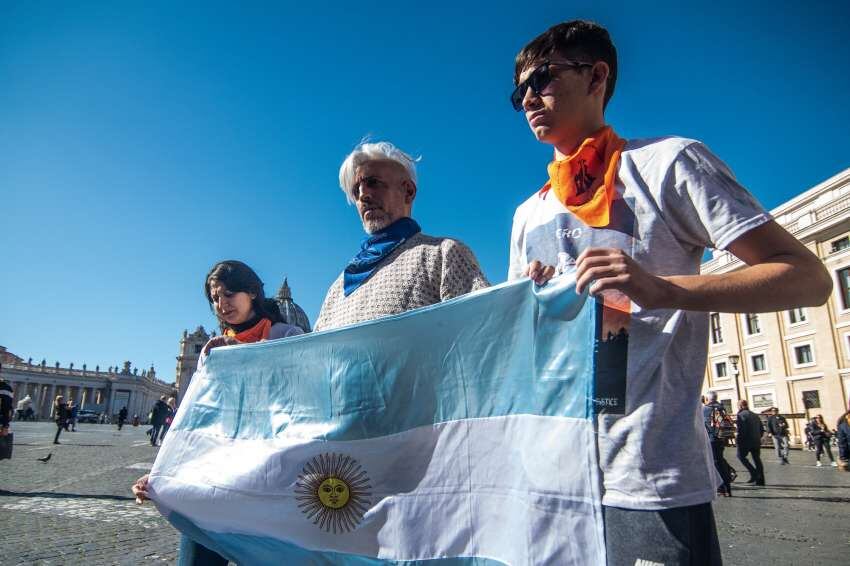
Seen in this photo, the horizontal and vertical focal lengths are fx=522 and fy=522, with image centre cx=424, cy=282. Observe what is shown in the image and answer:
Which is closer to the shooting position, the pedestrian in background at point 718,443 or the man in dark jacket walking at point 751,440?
the pedestrian in background at point 718,443

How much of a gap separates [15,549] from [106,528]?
103 centimetres

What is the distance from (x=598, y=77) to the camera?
5.50 feet

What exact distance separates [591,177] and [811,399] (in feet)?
121

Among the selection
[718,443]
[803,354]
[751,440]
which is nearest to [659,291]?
[718,443]

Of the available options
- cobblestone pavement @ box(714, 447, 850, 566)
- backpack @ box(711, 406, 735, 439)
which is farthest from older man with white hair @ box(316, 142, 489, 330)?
backpack @ box(711, 406, 735, 439)

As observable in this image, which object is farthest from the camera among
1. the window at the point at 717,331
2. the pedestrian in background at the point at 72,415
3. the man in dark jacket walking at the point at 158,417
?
the window at the point at 717,331

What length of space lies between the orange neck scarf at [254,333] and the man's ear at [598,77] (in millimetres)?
2308

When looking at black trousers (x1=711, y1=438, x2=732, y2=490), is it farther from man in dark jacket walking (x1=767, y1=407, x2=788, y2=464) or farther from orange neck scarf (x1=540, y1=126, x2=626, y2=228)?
man in dark jacket walking (x1=767, y1=407, x2=788, y2=464)

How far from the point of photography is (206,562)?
7.57 feet

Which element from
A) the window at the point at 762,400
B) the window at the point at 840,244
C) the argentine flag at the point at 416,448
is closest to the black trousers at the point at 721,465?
the argentine flag at the point at 416,448

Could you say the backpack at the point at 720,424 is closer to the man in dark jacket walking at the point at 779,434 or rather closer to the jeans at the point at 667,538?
the man in dark jacket walking at the point at 779,434

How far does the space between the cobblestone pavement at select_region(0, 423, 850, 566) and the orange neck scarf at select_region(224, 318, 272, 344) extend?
2335mm

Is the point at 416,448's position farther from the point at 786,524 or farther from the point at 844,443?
the point at 844,443

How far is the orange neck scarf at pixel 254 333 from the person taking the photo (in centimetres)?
312
